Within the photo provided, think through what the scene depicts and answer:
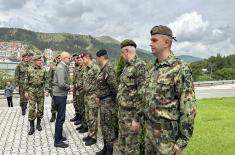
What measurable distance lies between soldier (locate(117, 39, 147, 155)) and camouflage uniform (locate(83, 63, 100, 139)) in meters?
2.73

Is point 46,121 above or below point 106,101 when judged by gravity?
below

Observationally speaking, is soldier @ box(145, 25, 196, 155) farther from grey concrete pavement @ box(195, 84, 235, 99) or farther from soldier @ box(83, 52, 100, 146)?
grey concrete pavement @ box(195, 84, 235, 99)

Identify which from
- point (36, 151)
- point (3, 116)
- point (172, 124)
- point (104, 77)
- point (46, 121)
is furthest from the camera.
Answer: point (3, 116)

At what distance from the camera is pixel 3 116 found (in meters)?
14.2

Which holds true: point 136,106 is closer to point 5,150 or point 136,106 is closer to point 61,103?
point 61,103

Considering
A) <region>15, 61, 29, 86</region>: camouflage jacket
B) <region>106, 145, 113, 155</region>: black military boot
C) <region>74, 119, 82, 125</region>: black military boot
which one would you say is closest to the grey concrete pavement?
<region>15, 61, 29, 86</region>: camouflage jacket

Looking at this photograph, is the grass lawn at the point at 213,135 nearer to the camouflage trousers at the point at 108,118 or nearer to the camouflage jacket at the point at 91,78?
the camouflage trousers at the point at 108,118

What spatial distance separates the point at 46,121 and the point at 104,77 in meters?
5.91

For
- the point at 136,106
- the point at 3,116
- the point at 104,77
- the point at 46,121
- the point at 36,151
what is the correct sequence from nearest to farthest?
the point at 136,106 → the point at 104,77 → the point at 36,151 → the point at 46,121 → the point at 3,116

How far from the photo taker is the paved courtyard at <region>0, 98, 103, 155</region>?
344 inches

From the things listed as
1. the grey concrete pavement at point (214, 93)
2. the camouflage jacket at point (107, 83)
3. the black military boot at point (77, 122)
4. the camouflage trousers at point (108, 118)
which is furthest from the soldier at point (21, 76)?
the grey concrete pavement at point (214, 93)

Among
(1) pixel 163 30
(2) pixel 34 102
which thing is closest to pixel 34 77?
(2) pixel 34 102

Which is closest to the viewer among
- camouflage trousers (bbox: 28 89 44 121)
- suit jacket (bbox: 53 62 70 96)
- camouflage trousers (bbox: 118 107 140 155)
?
camouflage trousers (bbox: 118 107 140 155)

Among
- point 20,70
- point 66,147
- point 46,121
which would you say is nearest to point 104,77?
point 66,147
